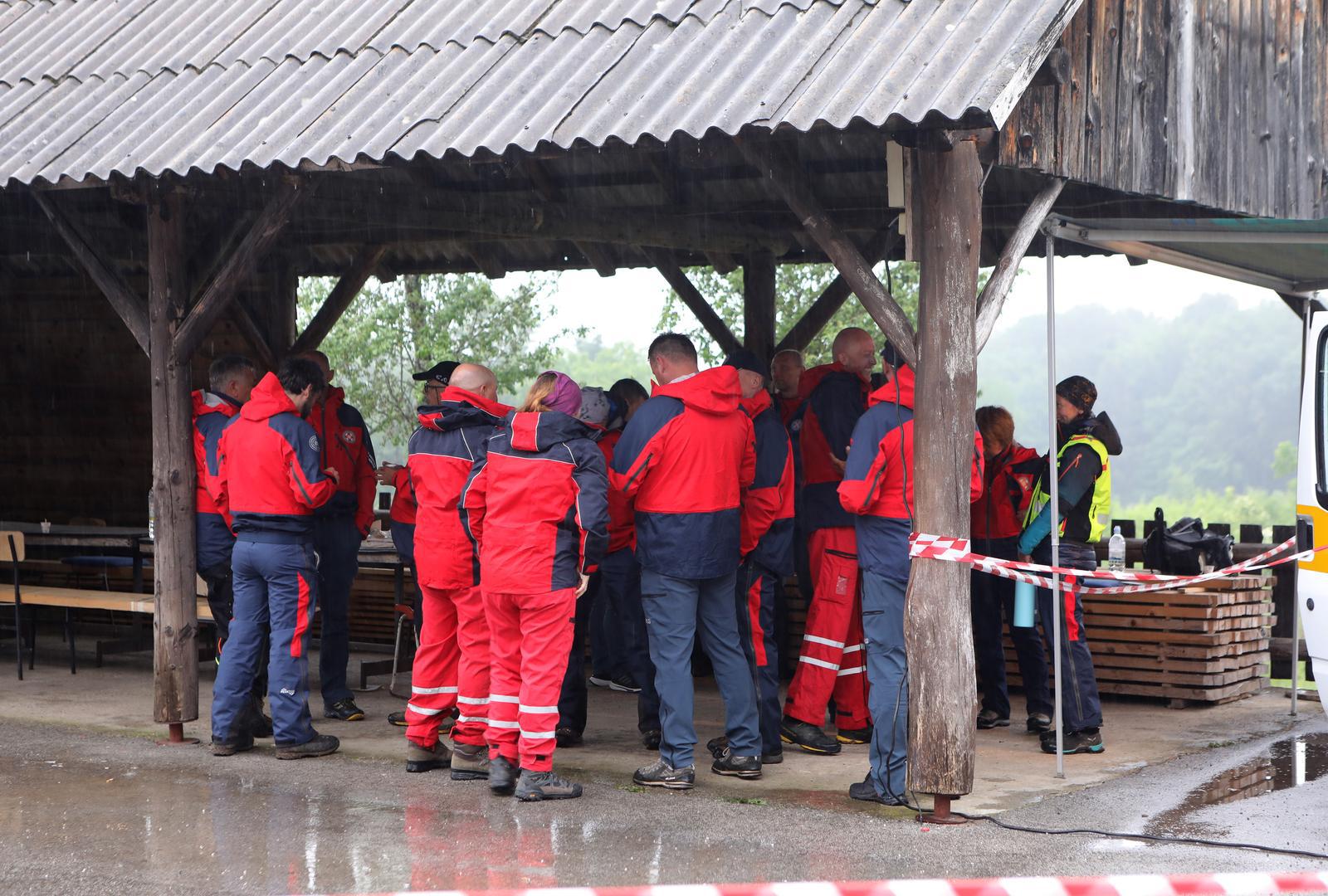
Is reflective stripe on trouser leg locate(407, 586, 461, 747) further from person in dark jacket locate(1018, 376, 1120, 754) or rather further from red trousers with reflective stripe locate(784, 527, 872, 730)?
person in dark jacket locate(1018, 376, 1120, 754)

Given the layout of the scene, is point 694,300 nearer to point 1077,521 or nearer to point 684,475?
point 1077,521

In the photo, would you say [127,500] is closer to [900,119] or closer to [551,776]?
[551,776]

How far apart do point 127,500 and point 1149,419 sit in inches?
2633

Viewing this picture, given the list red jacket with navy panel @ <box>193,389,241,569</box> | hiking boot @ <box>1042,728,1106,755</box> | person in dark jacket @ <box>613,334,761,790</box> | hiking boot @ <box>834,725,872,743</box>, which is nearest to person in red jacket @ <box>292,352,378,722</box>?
red jacket with navy panel @ <box>193,389,241,569</box>

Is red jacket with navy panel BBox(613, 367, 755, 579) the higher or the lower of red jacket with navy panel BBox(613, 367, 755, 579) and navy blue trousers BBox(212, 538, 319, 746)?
the higher

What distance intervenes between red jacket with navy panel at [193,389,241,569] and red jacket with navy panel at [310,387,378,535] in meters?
0.50

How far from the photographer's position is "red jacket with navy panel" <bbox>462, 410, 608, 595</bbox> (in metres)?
6.62

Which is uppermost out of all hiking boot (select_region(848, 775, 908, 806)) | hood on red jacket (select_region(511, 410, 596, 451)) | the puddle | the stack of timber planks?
hood on red jacket (select_region(511, 410, 596, 451))

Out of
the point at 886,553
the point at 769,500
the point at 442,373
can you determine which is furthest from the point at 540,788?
the point at 442,373

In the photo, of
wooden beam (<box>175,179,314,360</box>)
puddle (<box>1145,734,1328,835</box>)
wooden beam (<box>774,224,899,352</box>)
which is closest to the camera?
puddle (<box>1145,734,1328,835</box>)

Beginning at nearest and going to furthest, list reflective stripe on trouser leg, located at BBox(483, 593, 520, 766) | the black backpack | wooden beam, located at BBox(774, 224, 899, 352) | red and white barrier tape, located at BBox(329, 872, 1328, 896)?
red and white barrier tape, located at BBox(329, 872, 1328, 896)
reflective stripe on trouser leg, located at BBox(483, 593, 520, 766)
the black backpack
wooden beam, located at BBox(774, 224, 899, 352)

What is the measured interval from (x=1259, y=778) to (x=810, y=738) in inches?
86.2

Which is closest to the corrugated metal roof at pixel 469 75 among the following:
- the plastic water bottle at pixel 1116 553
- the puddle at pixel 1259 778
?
the puddle at pixel 1259 778

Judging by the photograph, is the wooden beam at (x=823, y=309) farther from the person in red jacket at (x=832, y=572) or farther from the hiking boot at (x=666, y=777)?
the hiking boot at (x=666, y=777)
